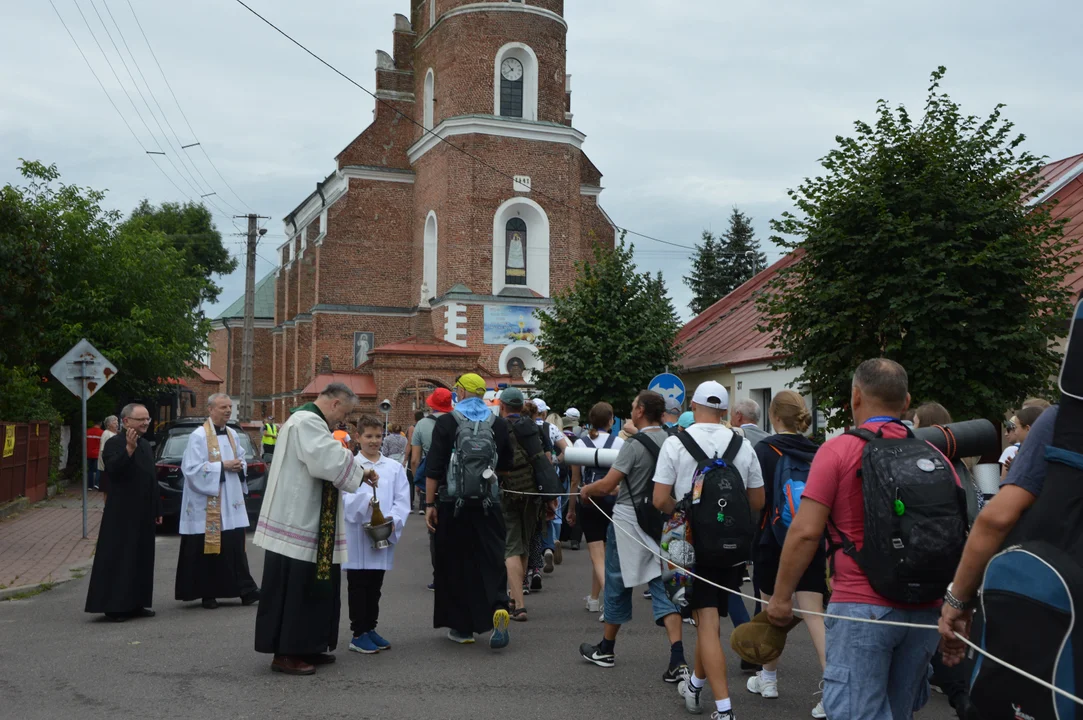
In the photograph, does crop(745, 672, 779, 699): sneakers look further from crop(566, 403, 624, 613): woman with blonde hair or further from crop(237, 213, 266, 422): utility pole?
crop(237, 213, 266, 422): utility pole

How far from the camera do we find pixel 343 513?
7.83 m

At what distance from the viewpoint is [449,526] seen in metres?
8.18

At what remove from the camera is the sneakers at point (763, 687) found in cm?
680

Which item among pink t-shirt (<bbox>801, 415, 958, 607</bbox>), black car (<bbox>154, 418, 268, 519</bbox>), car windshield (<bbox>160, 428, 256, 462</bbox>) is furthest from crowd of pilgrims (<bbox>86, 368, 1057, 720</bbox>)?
car windshield (<bbox>160, 428, 256, 462</bbox>)

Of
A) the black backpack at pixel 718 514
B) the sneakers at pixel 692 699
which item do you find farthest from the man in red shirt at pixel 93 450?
the black backpack at pixel 718 514

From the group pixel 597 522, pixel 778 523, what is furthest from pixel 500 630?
pixel 778 523

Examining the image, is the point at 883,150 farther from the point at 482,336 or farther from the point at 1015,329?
the point at 482,336

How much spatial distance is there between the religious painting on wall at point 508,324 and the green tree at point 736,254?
1903cm

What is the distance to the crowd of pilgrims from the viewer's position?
21.2 feet

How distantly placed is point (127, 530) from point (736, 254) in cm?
5202

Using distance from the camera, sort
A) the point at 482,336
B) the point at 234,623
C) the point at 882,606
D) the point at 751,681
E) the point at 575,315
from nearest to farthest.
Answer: the point at 882,606
the point at 751,681
the point at 234,623
the point at 575,315
the point at 482,336

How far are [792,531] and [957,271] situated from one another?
37.1 feet

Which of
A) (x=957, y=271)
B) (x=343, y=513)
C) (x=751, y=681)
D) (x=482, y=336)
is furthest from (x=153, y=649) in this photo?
(x=482, y=336)

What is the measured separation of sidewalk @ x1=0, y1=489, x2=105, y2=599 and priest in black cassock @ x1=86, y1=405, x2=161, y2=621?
207 centimetres
